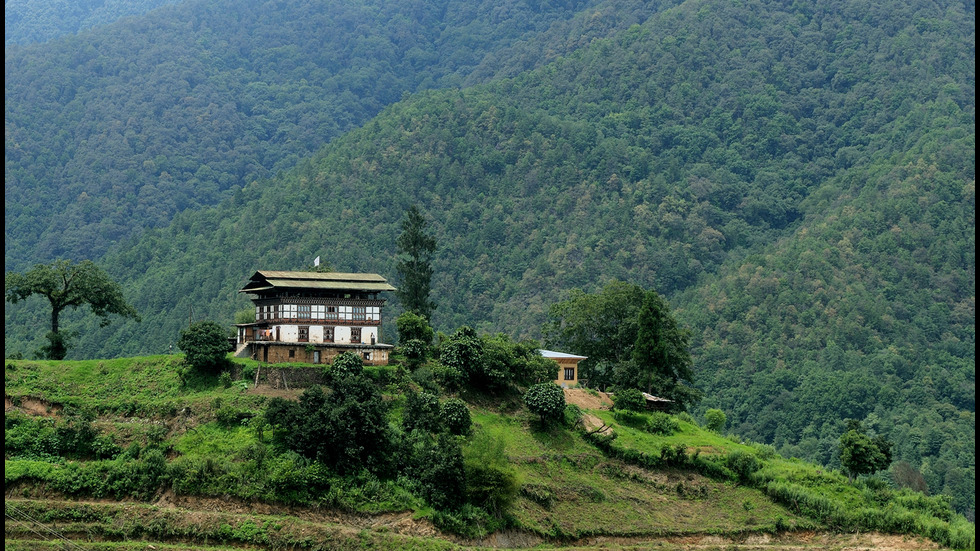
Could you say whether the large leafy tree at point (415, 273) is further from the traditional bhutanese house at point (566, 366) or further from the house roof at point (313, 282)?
the traditional bhutanese house at point (566, 366)

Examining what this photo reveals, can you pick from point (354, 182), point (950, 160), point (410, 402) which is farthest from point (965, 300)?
point (410, 402)

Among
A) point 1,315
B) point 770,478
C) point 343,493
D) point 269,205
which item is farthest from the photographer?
point 269,205

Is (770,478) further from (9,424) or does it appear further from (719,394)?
(719,394)

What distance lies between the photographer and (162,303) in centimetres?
16688

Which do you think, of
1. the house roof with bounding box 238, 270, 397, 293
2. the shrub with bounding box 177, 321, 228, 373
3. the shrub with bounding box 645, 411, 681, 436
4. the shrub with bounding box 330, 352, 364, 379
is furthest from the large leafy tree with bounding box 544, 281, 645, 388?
the shrub with bounding box 177, 321, 228, 373

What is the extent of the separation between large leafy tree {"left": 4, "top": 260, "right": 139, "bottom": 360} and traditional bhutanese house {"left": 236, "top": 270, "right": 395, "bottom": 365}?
9.40 metres

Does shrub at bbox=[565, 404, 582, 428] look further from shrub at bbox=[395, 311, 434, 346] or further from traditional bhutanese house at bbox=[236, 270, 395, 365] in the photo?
traditional bhutanese house at bbox=[236, 270, 395, 365]

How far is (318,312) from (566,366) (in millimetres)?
22131

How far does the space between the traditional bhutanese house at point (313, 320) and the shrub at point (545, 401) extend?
9988 mm

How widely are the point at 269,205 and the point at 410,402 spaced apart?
11571 cm

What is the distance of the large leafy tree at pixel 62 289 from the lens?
85000mm

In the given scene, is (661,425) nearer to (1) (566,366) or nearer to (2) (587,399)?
(2) (587,399)

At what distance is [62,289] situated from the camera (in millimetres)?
86188

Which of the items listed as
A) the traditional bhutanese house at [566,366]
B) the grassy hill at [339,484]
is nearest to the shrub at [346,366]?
the grassy hill at [339,484]
